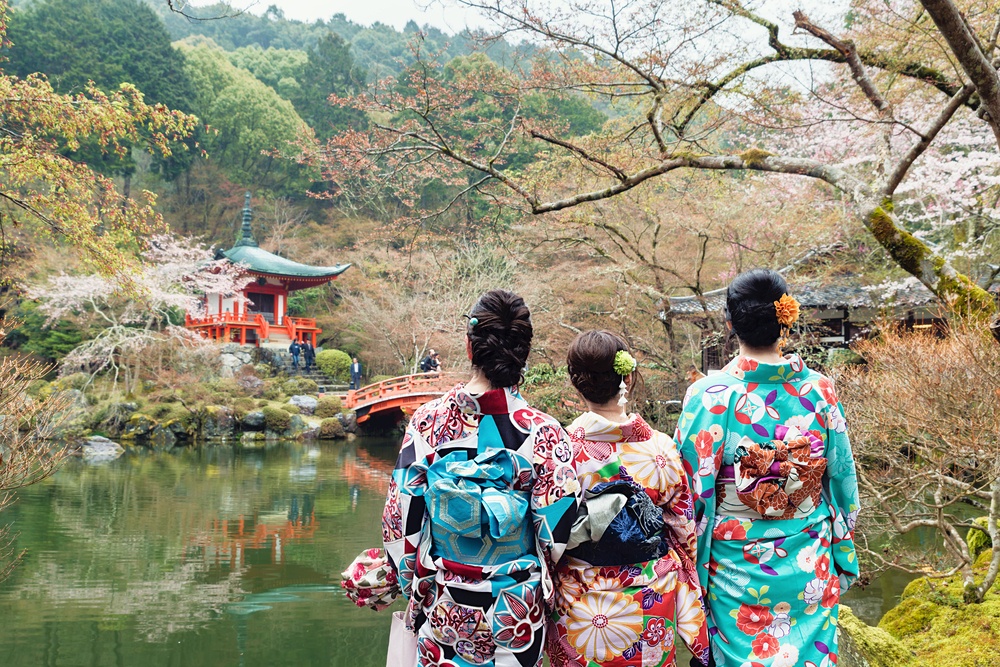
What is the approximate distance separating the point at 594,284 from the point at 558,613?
9.02 meters

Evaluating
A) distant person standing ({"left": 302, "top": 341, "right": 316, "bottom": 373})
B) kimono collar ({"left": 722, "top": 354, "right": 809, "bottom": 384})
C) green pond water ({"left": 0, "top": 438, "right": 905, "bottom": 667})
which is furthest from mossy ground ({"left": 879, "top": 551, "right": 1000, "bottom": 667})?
distant person standing ({"left": 302, "top": 341, "right": 316, "bottom": 373})

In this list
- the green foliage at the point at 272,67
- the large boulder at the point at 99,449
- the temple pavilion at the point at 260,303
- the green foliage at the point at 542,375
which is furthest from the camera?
the green foliage at the point at 272,67

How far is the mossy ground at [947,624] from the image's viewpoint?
309 cm

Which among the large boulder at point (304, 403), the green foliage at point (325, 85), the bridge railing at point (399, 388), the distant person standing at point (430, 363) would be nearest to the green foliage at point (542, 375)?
the bridge railing at point (399, 388)

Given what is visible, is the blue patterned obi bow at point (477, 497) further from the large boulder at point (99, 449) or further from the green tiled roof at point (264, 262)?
the green tiled roof at point (264, 262)

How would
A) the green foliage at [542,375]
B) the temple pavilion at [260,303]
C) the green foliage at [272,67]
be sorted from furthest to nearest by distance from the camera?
the green foliage at [272,67], the temple pavilion at [260,303], the green foliage at [542,375]

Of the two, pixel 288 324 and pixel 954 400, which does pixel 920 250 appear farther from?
pixel 288 324

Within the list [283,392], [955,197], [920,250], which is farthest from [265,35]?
[920,250]

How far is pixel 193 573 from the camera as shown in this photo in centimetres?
610

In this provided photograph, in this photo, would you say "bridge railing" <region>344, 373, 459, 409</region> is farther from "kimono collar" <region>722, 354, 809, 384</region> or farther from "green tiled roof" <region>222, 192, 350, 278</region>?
"kimono collar" <region>722, 354, 809, 384</region>

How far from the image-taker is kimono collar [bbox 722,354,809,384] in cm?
172

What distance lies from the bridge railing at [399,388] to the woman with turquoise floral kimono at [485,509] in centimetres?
1379

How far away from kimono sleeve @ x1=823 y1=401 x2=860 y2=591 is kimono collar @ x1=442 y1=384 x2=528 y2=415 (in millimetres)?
759

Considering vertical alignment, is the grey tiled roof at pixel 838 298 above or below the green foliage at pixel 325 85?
below
